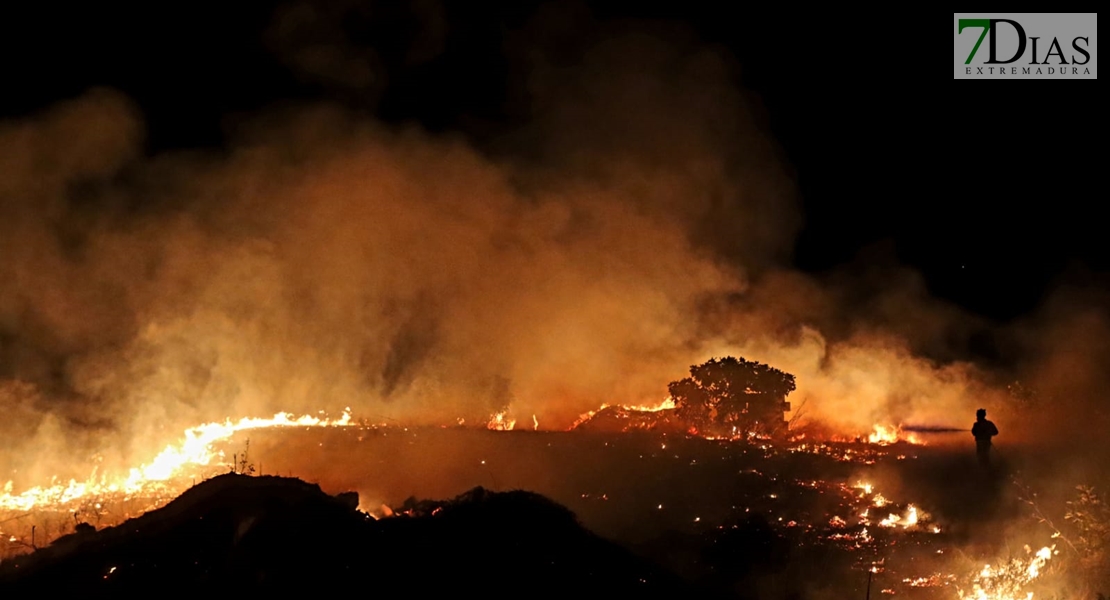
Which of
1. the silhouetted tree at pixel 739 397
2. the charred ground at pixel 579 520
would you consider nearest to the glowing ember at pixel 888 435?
the charred ground at pixel 579 520

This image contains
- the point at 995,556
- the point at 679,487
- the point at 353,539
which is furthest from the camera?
the point at 679,487

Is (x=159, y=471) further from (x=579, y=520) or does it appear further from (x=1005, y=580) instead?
(x=1005, y=580)

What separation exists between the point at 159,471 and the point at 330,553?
721 cm

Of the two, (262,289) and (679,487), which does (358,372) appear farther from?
(679,487)

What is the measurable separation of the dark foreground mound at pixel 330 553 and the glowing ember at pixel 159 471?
16.2 ft

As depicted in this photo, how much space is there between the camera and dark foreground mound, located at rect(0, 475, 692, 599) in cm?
667

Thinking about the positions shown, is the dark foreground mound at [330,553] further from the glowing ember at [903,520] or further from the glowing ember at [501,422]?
the glowing ember at [501,422]

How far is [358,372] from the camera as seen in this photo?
17203 mm

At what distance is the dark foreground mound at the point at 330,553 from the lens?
6672 millimetres

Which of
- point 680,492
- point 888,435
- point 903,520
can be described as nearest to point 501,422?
point 680,492

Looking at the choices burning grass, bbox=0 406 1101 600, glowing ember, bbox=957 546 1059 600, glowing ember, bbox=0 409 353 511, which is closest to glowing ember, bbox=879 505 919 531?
burning grass, bbox=0 406 1101 600

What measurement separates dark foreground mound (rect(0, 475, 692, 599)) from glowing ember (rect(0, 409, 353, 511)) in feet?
16.2

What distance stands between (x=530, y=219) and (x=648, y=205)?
2.76 metres

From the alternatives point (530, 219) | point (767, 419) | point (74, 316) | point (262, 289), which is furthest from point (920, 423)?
point (74, 316)
